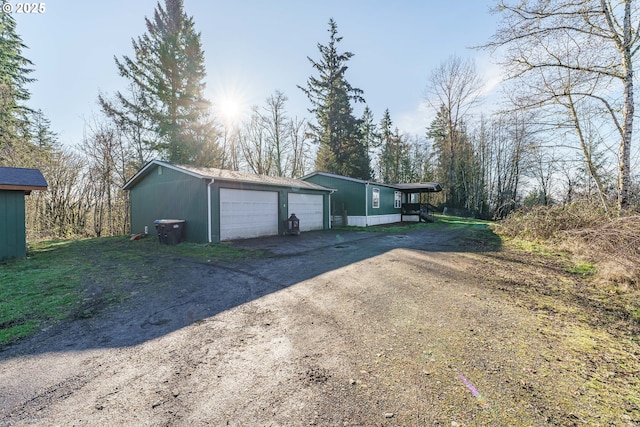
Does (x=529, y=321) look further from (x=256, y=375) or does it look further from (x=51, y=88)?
(x=51, y=88)

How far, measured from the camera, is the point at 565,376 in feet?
7.34

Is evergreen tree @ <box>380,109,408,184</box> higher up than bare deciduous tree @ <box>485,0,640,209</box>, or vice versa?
evergreen tree @ <box>380,109,408,184</box>

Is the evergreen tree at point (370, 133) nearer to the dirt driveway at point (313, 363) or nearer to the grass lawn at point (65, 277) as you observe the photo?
the grass lawn at point (65, 277)

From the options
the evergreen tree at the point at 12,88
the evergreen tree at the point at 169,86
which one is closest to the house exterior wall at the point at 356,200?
the evergreen tree at the point at 169,86

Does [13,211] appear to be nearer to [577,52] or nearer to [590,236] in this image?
[590,236]

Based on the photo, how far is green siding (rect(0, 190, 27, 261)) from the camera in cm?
743

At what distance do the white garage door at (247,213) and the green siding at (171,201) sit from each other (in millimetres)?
761

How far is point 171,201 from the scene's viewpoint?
1121 centimetres

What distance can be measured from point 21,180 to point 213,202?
5.07 meters

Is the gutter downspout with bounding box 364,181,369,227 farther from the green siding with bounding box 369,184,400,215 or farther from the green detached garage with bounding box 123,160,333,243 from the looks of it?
the green detached garage with bounding box 123,160,333,243

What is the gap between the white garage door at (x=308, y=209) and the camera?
1350 centimetres

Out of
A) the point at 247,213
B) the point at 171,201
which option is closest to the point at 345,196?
the point at 247,213

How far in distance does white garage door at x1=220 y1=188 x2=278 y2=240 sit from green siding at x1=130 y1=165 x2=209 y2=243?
2.50 ft

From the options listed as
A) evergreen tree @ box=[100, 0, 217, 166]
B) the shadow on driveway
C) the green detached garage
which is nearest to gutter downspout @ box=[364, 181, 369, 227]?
the green detached garage
